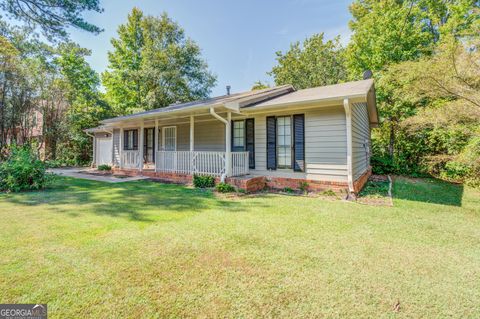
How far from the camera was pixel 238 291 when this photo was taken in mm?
2277

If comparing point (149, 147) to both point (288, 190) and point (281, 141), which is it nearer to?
point (281, 141)

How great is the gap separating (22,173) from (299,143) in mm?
8586

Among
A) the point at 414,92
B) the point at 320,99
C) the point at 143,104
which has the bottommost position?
the point at 320,99

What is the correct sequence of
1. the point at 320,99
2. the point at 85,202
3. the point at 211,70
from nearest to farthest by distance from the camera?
the point at 85,202 → the point at 320,99 → the point at 211,70

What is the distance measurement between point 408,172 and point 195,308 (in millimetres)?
13509

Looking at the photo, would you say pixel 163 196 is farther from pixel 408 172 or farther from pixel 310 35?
pixel 310 35

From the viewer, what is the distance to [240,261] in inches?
112

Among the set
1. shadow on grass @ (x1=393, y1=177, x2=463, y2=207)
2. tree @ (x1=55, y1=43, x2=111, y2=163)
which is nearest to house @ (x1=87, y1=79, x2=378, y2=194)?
shadow on grass @ (x1=393, y1=177, x2=463, y2=207)

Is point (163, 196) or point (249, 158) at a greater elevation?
point (249, 158)

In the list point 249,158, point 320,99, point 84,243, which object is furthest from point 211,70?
point 84,243

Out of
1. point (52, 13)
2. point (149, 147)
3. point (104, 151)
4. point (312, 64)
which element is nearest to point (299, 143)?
point (149, 147)

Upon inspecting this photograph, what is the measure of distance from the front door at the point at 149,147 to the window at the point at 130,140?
2.35 feet

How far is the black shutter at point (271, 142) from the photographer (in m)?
7.88

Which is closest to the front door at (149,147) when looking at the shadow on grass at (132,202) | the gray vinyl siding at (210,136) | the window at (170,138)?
the window at (170,138)
